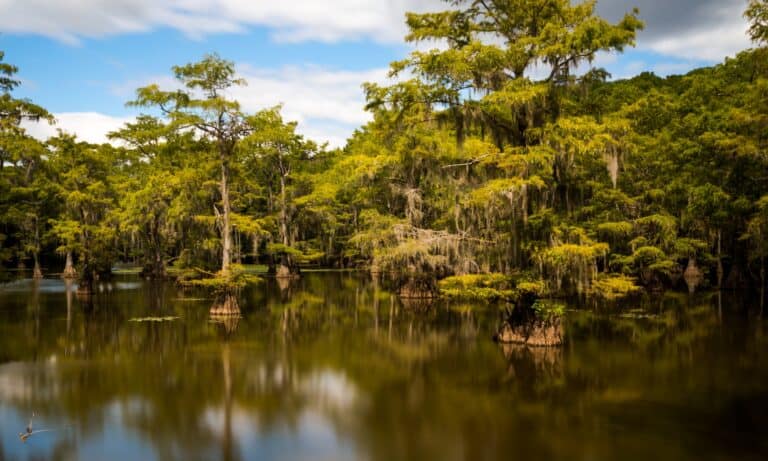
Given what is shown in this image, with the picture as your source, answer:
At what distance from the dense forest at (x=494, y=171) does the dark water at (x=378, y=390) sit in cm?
233

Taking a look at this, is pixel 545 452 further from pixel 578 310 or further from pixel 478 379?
pixel 578 310

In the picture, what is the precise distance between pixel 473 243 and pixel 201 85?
1361cm

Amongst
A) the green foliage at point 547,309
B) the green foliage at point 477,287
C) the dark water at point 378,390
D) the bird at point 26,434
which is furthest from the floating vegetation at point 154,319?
the green foliage at point 547,309

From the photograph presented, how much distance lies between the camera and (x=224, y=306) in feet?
77.3

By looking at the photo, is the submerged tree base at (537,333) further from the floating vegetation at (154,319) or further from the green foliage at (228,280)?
the floating vegetation at (154,319)

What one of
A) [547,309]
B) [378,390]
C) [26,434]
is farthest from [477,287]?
[26,434]

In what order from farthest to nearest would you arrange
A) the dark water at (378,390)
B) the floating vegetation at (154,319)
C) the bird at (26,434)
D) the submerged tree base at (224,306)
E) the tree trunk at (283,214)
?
the tree trunk at (283,214), the submerged tree base at (224,306), the floating vegetation at (154,319), the bird at (26,434), the dark water at (378,390)

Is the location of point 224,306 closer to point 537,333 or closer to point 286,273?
point 537,333

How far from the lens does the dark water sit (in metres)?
8.79

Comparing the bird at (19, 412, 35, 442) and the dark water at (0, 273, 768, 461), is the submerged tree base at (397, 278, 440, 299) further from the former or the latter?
the bird at (19, 412, 35, 442)

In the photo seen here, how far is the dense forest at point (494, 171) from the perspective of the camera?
15531mm

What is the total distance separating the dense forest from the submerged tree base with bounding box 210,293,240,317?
6 centimetres

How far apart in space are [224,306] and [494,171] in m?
12.7

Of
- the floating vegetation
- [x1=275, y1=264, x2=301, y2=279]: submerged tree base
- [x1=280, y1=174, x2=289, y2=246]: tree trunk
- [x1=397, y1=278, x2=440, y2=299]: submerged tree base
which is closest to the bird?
the floating vegetation
